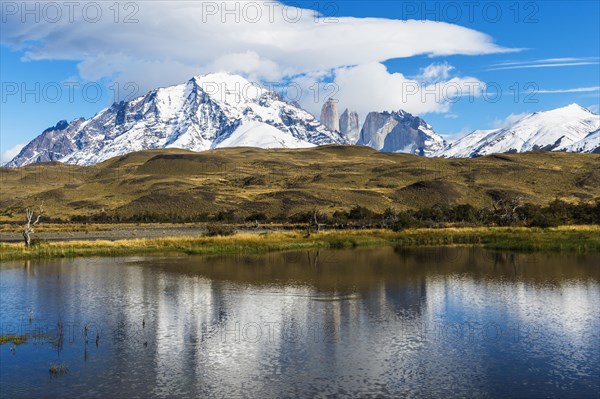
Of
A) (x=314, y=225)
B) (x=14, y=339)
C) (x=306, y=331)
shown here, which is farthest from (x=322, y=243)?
(x=14, y=339)

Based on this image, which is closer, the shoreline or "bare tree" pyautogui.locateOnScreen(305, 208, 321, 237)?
the shoreline

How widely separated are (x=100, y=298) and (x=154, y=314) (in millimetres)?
7152

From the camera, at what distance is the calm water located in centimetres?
2494

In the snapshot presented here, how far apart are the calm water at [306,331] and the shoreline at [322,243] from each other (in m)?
13.0

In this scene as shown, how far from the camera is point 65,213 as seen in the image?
562 feet

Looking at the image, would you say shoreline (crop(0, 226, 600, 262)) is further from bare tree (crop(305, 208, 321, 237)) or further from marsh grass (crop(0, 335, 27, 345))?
marsh grass (crop(0, 335, 27, 345))

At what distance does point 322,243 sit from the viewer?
78.4 m

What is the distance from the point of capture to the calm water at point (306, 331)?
2494 centimetres

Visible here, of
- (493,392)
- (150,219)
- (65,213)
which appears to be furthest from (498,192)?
(493,392)

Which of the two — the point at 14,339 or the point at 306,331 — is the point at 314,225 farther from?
the point at 14,339

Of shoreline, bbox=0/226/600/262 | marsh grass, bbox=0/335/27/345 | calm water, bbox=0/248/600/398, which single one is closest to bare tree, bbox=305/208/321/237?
shoreline, bbox=0/226/600/262

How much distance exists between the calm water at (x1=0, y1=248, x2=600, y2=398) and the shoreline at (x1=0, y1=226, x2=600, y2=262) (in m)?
13.0

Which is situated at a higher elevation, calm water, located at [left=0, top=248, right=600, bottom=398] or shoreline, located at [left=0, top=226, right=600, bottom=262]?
shoreline, located at [left=0, top=226, right=600, bottom=262]

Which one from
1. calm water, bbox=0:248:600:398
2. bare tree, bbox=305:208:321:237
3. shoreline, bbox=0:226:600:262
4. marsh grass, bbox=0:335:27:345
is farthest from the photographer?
bare tree, bbox=305:208:321:237
